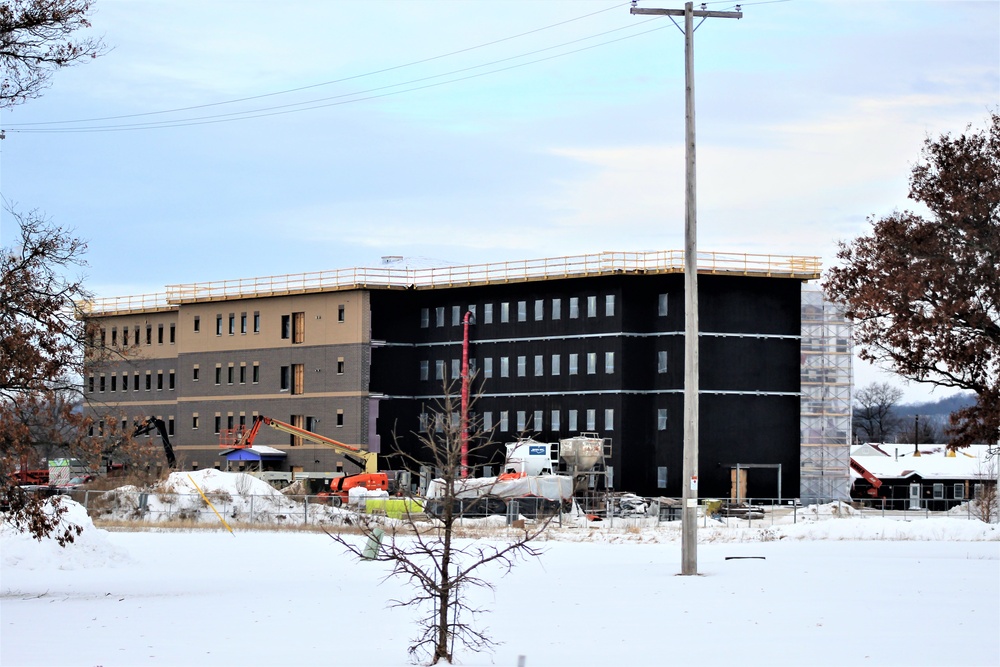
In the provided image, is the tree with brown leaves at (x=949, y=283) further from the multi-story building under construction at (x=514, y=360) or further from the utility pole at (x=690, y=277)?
the multi-story building under construction at (x=514, y=360)

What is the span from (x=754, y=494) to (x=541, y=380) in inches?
577

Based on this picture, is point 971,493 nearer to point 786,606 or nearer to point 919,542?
point 919,542

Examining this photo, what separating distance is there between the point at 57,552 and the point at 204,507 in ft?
86.0

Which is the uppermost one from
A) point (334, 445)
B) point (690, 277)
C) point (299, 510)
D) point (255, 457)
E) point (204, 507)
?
point (690, 277)

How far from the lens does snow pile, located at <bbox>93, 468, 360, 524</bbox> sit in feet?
192

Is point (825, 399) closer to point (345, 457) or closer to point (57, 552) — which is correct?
point (345, 457)

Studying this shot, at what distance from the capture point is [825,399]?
292ft

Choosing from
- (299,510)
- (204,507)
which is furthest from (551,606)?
(204,507)

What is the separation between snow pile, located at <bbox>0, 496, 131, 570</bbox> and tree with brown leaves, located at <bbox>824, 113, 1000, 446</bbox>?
65.6 ft

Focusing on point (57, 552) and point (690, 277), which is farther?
point (57, 552)

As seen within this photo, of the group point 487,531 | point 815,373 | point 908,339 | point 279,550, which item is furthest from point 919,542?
point 815,373

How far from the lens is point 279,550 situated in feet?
137

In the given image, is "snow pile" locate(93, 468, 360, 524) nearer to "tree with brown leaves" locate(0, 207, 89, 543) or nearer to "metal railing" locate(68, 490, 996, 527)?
"metal railing" locate(68, 490, 996, 527)

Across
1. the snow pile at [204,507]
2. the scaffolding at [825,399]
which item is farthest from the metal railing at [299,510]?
the scaffolding at [825,399]
